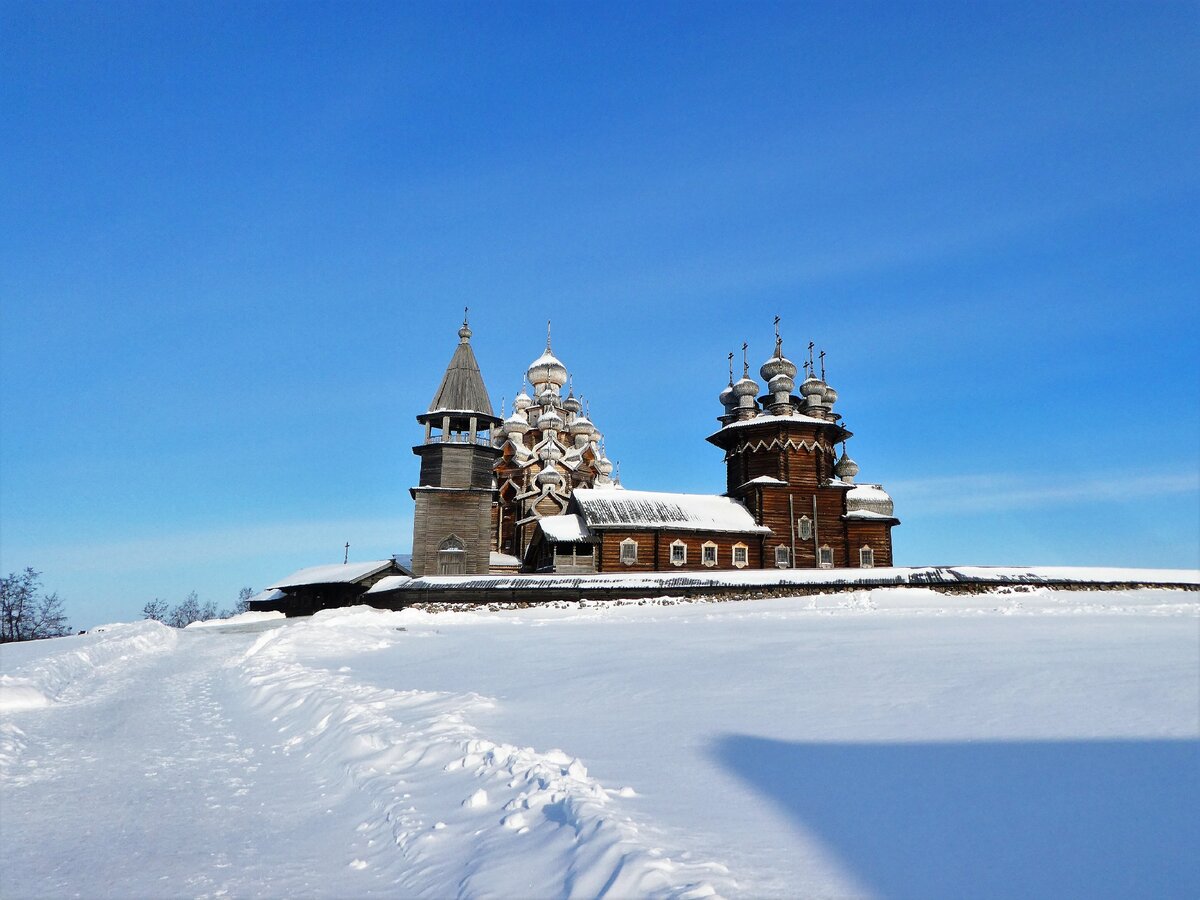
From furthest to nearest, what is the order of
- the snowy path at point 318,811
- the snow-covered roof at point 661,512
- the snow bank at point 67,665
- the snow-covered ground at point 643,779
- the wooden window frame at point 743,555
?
the wooden window frame at point 743,555, the snow-covered roof at point 661,512, the snow bank at point 67,665, the snowy path at point 318,811, the snow-covered ground at point 643,779

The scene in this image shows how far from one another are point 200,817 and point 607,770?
2.98m

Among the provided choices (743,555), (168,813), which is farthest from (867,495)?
(168,813)

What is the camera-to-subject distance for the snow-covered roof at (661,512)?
33.8 meters

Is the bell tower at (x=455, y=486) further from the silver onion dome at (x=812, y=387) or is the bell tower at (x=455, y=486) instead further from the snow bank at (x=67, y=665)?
the silver onion dome at (x=812, y=387)

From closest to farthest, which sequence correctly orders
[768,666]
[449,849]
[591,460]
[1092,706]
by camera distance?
[449,849] < [1092,706] < [768,666] < [591,460]

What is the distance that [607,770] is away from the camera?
223 inches

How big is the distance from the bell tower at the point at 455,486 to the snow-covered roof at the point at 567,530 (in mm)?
2789

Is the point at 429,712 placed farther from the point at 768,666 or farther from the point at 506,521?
the point at 506,521

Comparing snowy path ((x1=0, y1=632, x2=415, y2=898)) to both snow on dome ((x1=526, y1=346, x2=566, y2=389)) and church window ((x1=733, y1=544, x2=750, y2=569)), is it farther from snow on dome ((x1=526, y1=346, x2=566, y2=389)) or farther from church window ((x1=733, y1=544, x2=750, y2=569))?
snow on dome ((x1=526, y1=346, x2=566, y2=389))

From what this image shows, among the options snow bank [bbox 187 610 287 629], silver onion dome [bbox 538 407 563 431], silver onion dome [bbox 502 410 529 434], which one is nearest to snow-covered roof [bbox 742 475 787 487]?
silver onion dome [bbox 538 407 563 431]

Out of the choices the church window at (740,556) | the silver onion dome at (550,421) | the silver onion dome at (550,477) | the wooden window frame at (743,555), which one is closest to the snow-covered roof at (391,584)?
the wooden window frame at (743,555)

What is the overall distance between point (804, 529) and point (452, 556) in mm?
16713

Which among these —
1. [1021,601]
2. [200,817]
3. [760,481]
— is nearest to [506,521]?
[760,481]

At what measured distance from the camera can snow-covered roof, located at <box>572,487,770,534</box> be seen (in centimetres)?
3378
